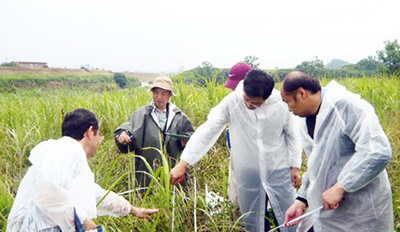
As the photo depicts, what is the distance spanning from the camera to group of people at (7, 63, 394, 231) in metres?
1.67

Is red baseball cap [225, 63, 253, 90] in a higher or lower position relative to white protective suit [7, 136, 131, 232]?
higher

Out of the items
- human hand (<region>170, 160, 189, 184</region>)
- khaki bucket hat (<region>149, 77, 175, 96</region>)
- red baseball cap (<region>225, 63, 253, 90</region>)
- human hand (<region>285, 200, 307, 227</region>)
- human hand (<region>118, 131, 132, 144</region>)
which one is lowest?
human hand (<region>285, 200, 307, 227</region>)

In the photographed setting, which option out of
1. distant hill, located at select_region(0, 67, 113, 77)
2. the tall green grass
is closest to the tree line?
the tall green grass

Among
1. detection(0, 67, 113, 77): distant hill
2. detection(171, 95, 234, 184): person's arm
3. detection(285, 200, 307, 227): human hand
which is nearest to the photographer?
detection(285, 200, 307, 227): human hand

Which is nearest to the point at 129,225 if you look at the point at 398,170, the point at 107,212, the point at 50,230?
the point at 107,212

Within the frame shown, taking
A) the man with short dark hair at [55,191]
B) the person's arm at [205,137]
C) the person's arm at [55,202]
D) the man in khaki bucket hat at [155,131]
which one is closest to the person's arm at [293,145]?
the person's arm at [205,137]

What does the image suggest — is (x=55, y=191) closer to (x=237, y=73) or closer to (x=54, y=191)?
(x=54, y=191)

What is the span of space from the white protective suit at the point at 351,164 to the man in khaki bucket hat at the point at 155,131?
4.42 ft

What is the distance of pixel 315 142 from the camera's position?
1.95 meters

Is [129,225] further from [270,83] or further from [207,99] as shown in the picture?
[207,99]

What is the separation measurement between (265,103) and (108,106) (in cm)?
290

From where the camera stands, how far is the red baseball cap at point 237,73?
3.00 meters

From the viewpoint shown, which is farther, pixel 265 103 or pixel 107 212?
pixel 265 103

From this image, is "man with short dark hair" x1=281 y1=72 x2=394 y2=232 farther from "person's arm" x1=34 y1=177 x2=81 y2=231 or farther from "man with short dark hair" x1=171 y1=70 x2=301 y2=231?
"person's arm" x1=34 y1=177 x2=81 y2=231
